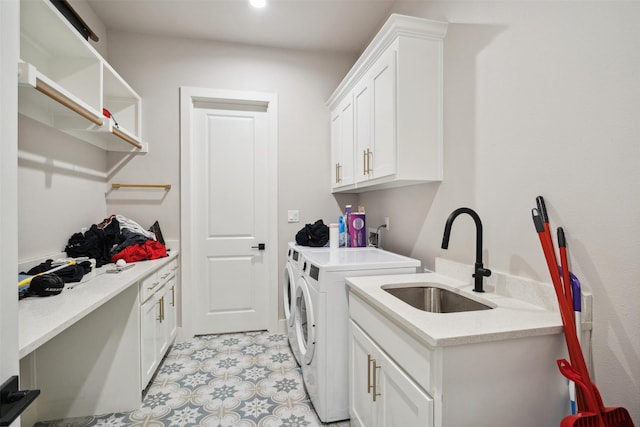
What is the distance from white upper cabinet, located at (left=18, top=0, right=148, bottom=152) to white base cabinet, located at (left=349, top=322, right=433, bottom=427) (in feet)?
5.94

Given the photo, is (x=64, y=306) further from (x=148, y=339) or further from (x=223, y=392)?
(x=223, y=392)

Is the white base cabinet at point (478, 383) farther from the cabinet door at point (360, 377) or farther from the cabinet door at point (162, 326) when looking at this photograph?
the cabinet door at point (162, 326)

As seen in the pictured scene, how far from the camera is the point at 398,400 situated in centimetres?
110

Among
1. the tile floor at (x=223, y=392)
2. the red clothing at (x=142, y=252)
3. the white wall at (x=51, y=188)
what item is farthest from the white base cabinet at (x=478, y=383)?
the white wall at (x=51, y=188)

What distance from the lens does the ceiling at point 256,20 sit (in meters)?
2.38

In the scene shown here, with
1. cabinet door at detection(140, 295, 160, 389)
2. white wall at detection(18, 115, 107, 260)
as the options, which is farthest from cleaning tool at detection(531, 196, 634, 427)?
white wall at detection(18, 115, 107, 260)

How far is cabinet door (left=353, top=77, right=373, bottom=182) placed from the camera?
2.08 metres

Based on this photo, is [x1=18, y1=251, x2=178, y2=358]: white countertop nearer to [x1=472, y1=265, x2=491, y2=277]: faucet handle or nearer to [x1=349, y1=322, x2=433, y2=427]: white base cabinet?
[x1=349, y1=322, x2=433, y2=427]: white base cabinet

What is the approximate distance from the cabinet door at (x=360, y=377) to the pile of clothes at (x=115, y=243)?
166 cm

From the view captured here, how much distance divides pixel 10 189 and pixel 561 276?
1.49m

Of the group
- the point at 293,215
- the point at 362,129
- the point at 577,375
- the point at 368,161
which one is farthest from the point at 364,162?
the point at 577,375

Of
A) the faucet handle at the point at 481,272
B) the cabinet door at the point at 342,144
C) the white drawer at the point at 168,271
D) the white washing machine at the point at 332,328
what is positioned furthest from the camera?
the cabinet door at the point at 342,144

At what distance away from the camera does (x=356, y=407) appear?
1501 millimetres

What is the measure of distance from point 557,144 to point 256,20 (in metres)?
2.43
